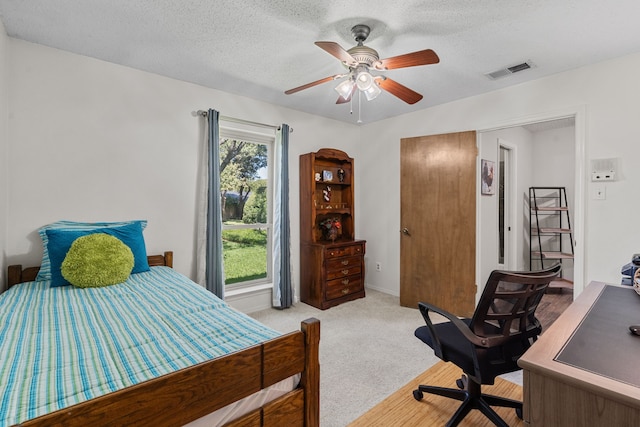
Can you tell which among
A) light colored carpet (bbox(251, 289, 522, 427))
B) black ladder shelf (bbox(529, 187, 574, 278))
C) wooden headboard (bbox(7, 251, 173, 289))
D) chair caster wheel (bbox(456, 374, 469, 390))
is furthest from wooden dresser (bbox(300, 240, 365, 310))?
black ladder shelf (bbox(529, 187, 574, 278))

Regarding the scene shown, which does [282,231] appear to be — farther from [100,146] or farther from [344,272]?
[100,146]

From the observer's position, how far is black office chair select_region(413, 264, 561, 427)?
1.53 meters

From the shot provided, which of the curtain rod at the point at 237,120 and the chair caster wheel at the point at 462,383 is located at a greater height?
the curtain rod at the point at 237,120

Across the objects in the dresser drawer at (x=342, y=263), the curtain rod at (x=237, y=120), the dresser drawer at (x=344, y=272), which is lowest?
the dresser drawer at (x=344, y=272)

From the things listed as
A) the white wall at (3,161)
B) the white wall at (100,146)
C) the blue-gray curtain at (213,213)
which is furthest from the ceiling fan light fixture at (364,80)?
the white wall at (3,161)

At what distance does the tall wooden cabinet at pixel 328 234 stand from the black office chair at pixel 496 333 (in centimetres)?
A: 206

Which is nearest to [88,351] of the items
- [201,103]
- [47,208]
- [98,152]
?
[47,208]

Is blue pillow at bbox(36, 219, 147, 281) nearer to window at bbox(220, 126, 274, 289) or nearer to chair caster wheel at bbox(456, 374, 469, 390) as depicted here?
window at bbox(220, 126, 274, 289)

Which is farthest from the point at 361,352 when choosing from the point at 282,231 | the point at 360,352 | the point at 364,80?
the point at 364,80

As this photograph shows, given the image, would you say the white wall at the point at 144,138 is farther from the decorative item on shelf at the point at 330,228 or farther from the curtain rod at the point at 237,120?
the decorative item on shelf at the point at 330,228

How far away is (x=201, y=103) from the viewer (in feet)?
10.5

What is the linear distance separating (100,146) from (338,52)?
2197 millimetres

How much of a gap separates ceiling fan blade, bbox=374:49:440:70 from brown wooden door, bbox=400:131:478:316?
1750 millimetres

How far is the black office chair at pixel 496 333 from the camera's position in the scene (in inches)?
60.2
